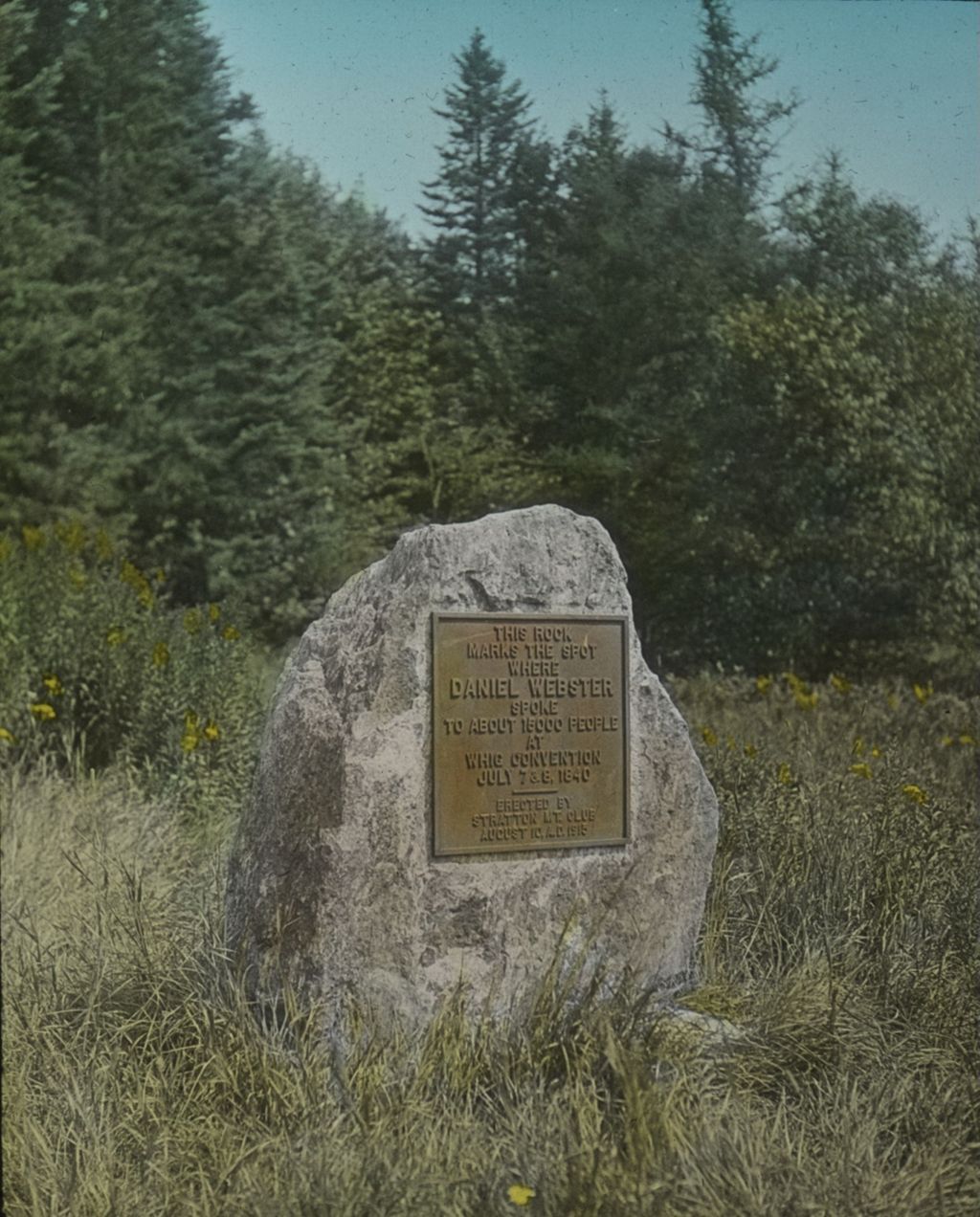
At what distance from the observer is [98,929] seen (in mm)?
4508

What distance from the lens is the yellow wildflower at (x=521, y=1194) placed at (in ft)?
10.6

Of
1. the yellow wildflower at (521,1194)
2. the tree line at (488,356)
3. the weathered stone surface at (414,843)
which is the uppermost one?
the tree line at (488,356)

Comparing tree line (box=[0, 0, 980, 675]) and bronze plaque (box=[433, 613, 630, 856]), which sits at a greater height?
tree line (box=[0, 0, 980, 675])

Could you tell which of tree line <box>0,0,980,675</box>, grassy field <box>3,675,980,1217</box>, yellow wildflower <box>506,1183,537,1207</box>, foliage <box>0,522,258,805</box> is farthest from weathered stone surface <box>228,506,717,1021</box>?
tree line <box>0,0,980,675</box>

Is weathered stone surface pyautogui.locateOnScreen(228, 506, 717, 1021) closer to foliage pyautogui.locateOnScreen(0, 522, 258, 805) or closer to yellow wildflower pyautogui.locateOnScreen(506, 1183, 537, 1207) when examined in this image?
yellow wildflower pyautogui.locateOnScreen(506, 1183, 537, 1207)

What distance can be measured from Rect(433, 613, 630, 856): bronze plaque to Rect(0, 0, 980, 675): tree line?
9.40 metres

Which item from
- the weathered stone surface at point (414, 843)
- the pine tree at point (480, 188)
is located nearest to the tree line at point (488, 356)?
the pine tree at point (480, 188)

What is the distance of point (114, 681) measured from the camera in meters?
7.59

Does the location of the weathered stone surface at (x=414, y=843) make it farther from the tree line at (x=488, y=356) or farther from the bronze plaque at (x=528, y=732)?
the tree line at (x=488, y=356)

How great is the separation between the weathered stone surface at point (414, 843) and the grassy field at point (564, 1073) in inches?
6.3

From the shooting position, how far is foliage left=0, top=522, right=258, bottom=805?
7191 mm

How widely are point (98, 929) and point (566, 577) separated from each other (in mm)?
1754

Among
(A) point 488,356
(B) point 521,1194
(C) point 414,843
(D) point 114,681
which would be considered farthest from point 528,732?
(A) point 488,356

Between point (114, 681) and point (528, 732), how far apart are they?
3844 mm
